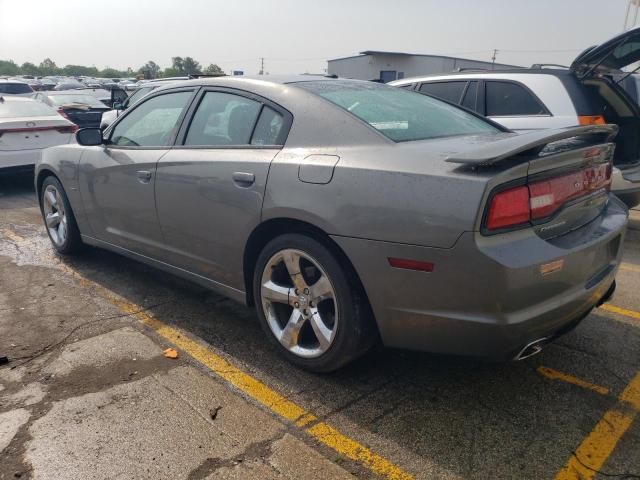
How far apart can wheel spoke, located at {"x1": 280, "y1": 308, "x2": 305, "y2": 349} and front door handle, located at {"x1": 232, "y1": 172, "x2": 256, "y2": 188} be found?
29.0 inches

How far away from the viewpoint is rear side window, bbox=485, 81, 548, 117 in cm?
563

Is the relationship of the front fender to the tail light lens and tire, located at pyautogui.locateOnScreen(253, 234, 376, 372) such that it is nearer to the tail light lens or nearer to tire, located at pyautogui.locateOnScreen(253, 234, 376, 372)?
tire, located at pyautogui.locateOnScreen(253, 234, 376, 372)

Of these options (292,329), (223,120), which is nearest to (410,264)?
(292,329)

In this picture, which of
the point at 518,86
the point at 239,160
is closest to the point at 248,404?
the point at 239,160

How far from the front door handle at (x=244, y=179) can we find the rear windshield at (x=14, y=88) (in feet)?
59.2

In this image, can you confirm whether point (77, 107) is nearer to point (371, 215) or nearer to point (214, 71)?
point (214, 71)

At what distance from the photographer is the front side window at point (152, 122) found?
3.70 meters

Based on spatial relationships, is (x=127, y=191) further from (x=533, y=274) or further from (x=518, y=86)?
(x=518, y=86)

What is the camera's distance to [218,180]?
10.2 ft

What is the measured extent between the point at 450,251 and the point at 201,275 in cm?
181

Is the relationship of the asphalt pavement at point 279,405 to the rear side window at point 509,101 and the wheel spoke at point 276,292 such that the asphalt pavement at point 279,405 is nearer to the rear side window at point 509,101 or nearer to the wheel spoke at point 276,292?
the wheel spoke at point 276,292

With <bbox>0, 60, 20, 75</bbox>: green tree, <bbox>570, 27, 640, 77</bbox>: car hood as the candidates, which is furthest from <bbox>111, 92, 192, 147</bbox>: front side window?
<bbox>0, 60, 20, 75</bbox>: green tree

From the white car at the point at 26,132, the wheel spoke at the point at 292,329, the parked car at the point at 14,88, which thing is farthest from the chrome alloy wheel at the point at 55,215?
the parked car at the point at 14,88

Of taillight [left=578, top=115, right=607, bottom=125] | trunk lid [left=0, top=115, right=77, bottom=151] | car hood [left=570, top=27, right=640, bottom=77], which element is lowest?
trunk lid [left=0, top=115, right=77, bottom=151]
